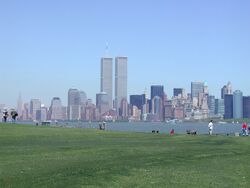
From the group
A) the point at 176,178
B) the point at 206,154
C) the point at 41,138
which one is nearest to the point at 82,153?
the point at 206,154

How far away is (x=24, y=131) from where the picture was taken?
164 feet

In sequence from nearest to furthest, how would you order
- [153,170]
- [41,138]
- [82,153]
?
[153,170] → [82,153] → [41,138]

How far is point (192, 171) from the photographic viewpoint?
23.9 m

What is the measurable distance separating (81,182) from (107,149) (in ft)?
47.4

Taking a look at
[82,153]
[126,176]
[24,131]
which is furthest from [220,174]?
[24,131]

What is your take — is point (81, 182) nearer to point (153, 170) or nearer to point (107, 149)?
point (153, 170)

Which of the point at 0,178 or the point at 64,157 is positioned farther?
the point at 64,157

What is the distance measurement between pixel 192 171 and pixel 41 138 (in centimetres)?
2374

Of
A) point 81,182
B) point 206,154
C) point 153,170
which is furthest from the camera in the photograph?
point 206,154

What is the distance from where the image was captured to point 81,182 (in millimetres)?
19094

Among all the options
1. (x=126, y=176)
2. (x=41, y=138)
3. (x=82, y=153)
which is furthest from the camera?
(x=41, y=138)

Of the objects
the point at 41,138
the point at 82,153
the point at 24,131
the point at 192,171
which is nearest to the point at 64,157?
the point at 82,153

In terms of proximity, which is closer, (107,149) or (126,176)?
(126,176)

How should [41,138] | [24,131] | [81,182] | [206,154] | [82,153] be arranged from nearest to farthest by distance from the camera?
1. [81,182]
2. [82,153]
3. [206,154]
4. [41,138]
5. [24,131]
